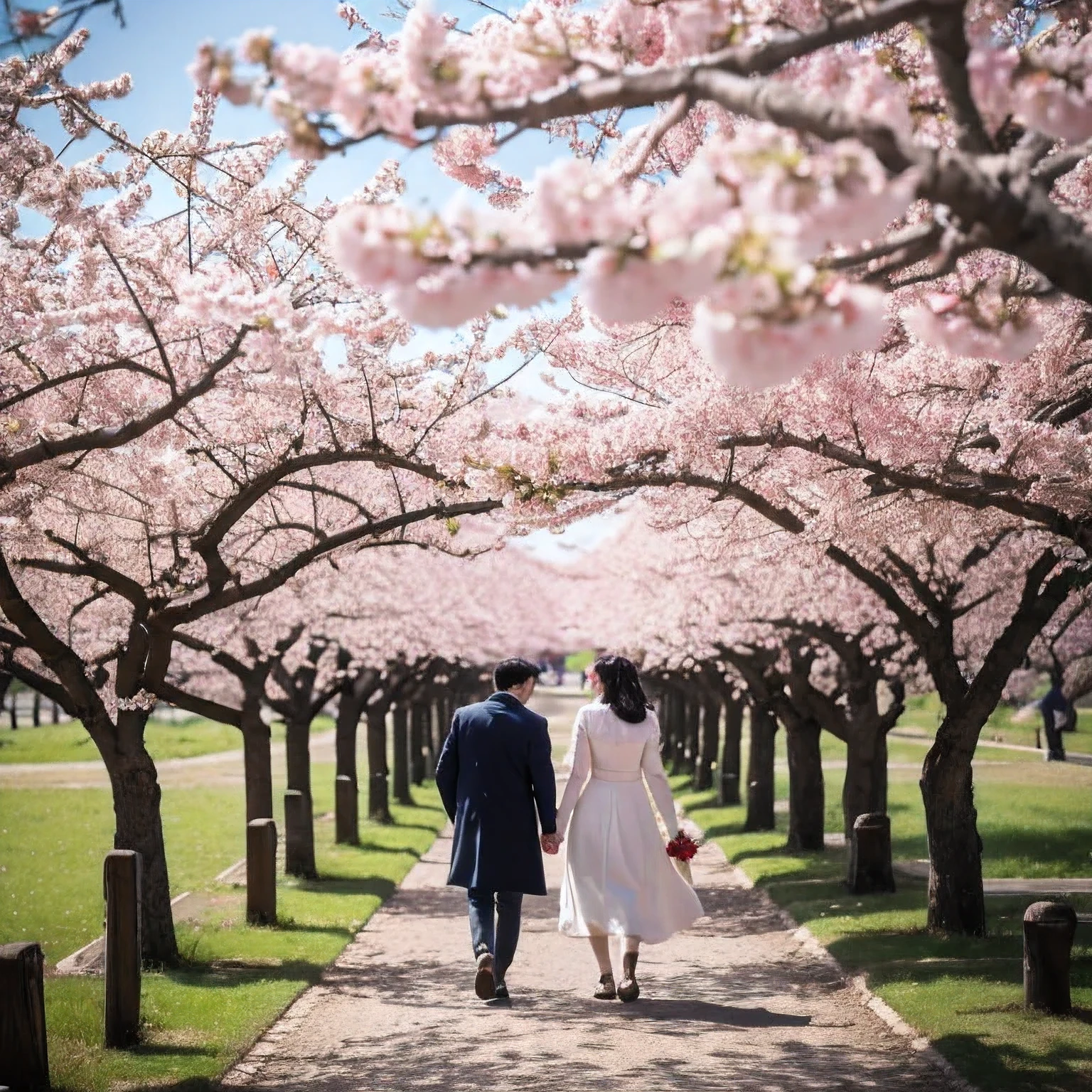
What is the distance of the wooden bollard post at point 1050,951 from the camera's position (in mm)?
7805

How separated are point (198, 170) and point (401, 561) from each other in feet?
52.9

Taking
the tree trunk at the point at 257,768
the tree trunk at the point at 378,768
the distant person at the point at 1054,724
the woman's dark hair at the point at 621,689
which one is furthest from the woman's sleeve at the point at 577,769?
the distant person at the point at 1054,724

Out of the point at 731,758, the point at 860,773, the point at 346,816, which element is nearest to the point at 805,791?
the point at 860,773

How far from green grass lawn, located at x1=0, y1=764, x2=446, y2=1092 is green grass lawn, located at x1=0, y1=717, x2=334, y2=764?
13687 millimetres

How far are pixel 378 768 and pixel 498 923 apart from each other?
17963mm

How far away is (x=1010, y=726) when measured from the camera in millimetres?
53438

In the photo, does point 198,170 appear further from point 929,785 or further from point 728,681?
point 728,681

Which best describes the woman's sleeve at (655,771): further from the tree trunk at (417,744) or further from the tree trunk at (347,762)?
the tree trunk at (417,744)

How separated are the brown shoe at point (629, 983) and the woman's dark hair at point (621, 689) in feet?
5.29

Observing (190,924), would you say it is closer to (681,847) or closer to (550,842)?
(550,842)

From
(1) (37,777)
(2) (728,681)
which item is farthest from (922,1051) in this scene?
(1) (37,777)

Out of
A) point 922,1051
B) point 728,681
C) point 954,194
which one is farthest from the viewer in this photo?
point 728,681

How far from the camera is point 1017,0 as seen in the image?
6.12 metres

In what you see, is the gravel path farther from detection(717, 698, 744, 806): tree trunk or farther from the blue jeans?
detection(717, 698, 744, 806): tree trunk
